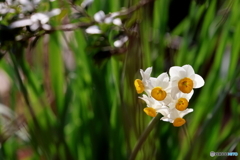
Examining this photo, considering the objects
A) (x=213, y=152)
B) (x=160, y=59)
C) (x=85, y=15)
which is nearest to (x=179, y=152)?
(x=213, y=152)

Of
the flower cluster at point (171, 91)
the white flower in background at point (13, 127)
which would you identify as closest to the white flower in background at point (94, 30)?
the flower cluster at point (171, 91)

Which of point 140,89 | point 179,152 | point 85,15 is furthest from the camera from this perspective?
point 179,152

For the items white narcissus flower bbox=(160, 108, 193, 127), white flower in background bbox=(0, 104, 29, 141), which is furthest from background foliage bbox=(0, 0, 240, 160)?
white narcissus flower bbox=(160, 108, 193, 127)

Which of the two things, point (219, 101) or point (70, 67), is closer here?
point (219, 101)

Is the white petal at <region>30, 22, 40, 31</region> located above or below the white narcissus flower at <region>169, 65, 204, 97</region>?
above

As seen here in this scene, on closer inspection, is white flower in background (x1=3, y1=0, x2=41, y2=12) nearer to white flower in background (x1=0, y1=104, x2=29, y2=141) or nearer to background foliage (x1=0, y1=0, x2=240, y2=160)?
background foliage (x1=0, y1=0, x2=240, y2=160)

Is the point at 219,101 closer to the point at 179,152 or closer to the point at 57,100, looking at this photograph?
the point at 179,152

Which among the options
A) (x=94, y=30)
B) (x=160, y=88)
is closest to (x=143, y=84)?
(x=160, y=88)

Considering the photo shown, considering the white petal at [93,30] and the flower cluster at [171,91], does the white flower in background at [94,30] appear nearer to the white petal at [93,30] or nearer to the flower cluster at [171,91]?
the white petal at [93,30]
